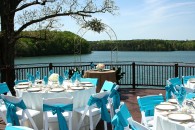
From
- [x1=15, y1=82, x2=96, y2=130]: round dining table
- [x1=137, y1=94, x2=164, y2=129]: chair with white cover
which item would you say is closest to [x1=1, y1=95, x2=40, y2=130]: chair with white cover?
[x1=15, y1=82, x2=96, y2=130]: round dining table

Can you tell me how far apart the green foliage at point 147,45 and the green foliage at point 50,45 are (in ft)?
3.65

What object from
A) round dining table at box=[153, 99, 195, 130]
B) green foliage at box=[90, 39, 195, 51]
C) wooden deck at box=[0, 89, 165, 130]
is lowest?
wooden deck at box=[0, 89, 165, 130]

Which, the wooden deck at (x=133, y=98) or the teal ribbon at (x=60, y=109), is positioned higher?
the teal ribbon at (x=60, y=109)

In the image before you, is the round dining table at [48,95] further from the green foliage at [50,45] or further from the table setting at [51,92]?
the green foliage at [50,45]

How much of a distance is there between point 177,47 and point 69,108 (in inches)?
469

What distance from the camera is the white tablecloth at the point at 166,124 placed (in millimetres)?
2718

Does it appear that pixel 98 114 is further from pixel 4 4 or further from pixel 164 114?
pixel 4 4

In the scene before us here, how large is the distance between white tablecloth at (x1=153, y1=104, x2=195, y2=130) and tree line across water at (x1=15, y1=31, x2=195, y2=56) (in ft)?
27.8

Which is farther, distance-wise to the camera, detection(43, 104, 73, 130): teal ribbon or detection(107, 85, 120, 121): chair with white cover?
detection(107, 85, 120, 121): chair with white cover

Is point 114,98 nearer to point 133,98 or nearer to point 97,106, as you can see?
point 97,106

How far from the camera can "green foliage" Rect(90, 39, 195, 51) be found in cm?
1279

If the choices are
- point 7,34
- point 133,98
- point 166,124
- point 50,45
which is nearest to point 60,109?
point 166,124

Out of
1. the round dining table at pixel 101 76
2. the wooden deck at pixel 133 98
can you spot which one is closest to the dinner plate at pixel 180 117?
the wooden deck at pixel 133 98

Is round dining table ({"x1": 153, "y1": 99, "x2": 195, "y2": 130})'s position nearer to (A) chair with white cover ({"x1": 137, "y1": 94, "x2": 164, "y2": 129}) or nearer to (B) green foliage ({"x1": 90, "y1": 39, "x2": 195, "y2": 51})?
(A) chair with white cover ({"x1": 137, "y1": 94, "x2": 164, "y2": 129})
